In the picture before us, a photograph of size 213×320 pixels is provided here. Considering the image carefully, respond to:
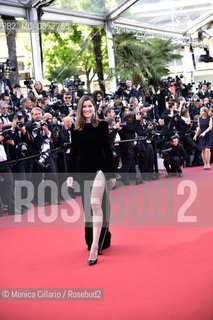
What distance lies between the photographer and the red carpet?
384cm

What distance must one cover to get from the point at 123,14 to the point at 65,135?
401 inches

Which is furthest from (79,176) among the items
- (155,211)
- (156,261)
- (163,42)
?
(163,42)

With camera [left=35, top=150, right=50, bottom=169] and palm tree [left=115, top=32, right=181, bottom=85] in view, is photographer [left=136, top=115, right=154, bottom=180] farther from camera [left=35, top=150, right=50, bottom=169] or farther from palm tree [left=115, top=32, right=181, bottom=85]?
palm tree [left=115, top=32, right=181, bottom=85]

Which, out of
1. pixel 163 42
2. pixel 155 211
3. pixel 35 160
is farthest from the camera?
pixel 163 42

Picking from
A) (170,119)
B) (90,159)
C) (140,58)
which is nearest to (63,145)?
(170,119)

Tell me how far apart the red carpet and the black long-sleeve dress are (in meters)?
0.40

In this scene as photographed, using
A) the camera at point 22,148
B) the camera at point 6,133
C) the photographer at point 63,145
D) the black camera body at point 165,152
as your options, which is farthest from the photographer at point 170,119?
the camera at point 6,133

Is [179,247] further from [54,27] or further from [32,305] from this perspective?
[54,27]

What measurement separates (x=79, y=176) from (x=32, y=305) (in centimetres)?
191

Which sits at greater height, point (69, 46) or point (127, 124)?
point (69, 46)

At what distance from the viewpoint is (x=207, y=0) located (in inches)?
884

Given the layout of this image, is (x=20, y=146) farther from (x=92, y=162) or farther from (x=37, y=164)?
(x=92, y=162)

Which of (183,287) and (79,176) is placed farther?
(79,176)

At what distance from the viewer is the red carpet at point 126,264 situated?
384 cm
